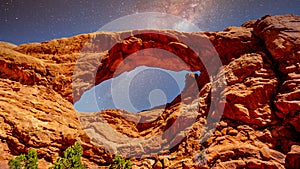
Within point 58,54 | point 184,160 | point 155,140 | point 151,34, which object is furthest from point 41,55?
point 184,160

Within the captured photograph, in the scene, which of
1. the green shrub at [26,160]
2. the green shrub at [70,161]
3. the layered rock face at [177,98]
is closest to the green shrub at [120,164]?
the layered rock face at [177,98]

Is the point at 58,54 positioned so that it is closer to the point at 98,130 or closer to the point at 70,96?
the point at 70,96

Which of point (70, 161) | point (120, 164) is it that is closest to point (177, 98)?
point (120, 164)

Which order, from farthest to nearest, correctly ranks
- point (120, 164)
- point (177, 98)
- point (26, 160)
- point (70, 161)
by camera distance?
point (177, 98) → point (120, 164) → point (70, 161) → point (26, 160)

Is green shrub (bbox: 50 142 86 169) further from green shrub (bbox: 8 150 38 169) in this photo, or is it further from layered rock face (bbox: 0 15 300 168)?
layered rock face (bbox: 0 15 300 168)

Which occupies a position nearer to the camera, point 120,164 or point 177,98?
point 120,164

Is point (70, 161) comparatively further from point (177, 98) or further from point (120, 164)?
point (177, 98)

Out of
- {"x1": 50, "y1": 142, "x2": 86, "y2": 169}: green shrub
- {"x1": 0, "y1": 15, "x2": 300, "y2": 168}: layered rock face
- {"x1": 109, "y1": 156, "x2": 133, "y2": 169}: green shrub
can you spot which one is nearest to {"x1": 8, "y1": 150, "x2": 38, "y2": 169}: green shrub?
{"x1": 0, "y1": 15, "x2": 300, "y2": 168}: layered rock face

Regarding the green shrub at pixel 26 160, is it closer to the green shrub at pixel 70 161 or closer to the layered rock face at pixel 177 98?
the layered rock face at pixel 177 98
